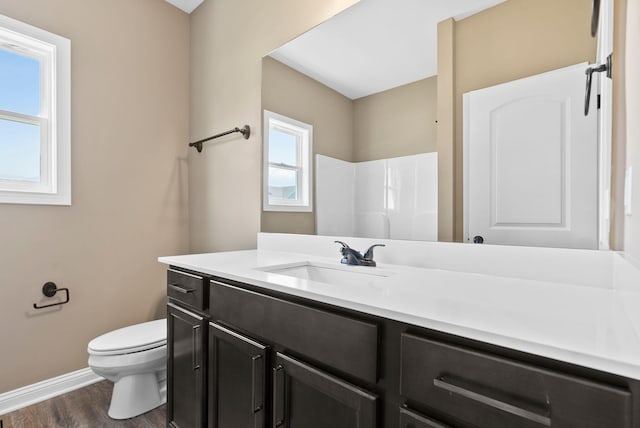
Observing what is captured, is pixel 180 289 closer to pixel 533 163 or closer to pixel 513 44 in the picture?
pixel 533 163

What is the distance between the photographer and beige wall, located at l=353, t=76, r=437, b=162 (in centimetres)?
134

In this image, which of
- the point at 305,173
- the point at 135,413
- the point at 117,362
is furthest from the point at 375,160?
the point at 135,413

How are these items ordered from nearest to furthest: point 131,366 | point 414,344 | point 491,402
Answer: point 491,402
point 414,344
point 131,366

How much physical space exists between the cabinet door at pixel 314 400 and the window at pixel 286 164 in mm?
998

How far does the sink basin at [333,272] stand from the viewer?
1237 millimetres

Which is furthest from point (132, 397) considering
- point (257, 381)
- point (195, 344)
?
point (257, 381)

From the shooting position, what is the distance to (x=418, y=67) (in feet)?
4.45

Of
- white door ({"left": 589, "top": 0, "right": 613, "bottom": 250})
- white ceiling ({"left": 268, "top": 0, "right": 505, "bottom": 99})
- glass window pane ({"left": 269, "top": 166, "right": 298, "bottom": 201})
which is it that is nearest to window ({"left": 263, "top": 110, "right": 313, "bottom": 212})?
glass window pane ({"left": 269, "top": 166, "right": 298, "bottom": 201})

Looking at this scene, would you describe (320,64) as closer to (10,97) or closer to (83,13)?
(83,13)

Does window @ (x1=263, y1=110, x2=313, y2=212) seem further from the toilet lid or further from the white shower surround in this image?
the toilet lid

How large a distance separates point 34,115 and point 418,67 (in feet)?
7.60

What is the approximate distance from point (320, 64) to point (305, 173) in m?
0.59

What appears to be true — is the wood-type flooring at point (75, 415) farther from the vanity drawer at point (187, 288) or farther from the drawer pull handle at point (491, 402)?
the drawer pull handle at point (491, 402)

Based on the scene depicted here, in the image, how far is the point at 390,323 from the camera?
72cm
